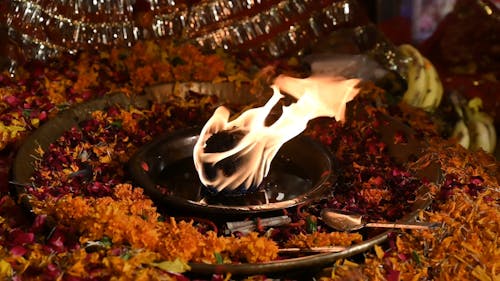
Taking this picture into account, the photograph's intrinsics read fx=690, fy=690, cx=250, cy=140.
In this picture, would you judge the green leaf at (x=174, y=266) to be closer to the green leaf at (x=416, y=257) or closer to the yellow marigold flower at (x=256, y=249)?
the yellow marigold flower at (x=256, y=249)

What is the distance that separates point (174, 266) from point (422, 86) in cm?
172

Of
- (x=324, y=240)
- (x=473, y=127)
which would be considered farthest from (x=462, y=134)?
(x=324, y=240)

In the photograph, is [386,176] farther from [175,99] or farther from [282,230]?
[175,99]

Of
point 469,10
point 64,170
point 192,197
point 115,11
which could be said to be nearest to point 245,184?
point 192,197

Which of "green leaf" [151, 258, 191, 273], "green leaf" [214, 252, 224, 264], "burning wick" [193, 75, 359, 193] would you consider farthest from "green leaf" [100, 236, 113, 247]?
"burning wick" [193, 75, 359, 193]

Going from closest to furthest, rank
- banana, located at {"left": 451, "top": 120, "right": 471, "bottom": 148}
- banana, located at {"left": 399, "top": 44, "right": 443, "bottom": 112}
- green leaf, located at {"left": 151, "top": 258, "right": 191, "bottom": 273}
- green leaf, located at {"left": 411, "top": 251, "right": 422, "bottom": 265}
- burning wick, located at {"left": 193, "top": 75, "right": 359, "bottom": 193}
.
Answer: green leaf, located at {"left": 151, "top": 258, "right": 191, "bottom": 273}
green leaf, located at {"left": 411, "top": 251, "right": 422, "bottom": 265}
burning wick, located at {"left": 193, "top": 75, "right": 359, "bottom": 193}
banana, located at {"left": 451, "top": 120, "right": 471, "bottom": 148}
banana, located at {"left": 399, "top": 44, "right": 443, "bottom": 112}

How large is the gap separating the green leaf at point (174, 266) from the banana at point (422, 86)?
5.22 ft

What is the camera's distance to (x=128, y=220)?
1709 mm

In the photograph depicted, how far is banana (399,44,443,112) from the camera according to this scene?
9.68 feet

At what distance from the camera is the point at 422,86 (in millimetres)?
2963

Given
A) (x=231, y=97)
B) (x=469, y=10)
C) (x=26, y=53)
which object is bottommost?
(x=469, y=10)

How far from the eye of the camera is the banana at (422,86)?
9.68ft

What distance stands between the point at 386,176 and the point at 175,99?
0.84m

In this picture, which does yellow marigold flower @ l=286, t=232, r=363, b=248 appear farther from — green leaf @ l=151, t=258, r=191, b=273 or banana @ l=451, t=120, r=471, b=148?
banana @ l=451, t=120, r=471, b=148
